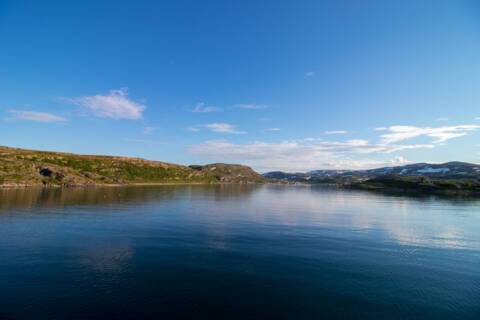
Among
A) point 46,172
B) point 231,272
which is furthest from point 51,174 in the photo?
point 231,272

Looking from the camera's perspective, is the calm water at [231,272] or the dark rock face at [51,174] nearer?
the calm water at [231,272]

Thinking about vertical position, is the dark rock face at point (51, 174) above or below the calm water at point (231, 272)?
above

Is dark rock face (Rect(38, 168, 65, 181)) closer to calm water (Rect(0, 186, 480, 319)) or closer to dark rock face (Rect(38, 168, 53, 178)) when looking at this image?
dark rock face (Rect(38, 168, 53, 178))

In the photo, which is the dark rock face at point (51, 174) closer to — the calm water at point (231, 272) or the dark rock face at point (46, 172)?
the dark rock face at point (46, 172)

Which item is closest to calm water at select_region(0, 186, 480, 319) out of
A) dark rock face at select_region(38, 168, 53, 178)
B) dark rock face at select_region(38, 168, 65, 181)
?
dark rock face at select_region(38, 168, 65, 181)

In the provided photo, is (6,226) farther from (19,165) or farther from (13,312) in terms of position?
(19,165)

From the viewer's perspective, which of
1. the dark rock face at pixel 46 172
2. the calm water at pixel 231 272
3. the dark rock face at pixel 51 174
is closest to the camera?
the calm water at pixel 231 272

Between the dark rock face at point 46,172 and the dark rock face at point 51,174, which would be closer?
the dark rock face at point 51,174

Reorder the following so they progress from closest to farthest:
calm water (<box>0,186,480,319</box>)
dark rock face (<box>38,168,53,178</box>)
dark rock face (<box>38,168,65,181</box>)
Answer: calm water (<box>0,186,480,319</box>) → dark rock face (<box>38,168,65,181</box>) → dark rock face (<box>38,168,53,178</box>)

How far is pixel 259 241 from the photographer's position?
49.9 meters

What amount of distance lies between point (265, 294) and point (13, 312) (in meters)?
22.8

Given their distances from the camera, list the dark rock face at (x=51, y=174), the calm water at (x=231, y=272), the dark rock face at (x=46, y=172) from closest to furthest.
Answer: the calm water at (x=231, y=272) < the dark rock face at (x=51, y=174) < the dark rock face at (x=46, y=172)

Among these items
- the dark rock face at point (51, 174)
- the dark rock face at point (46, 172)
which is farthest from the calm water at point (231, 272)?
the dark rock face at point (46, 172)

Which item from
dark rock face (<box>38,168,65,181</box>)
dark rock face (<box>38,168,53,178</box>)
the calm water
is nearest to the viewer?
the calm water
